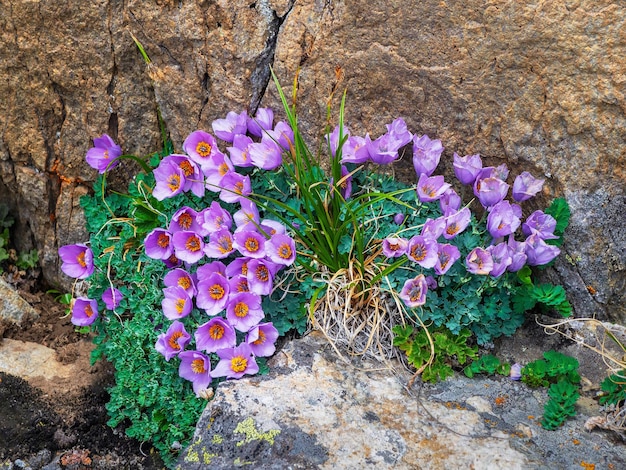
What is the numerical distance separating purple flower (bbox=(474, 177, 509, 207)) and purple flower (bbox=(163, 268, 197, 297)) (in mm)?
1537

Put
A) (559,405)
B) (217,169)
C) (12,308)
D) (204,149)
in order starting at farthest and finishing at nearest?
(12,308) → (204,149) → (217,169) → (559,405)

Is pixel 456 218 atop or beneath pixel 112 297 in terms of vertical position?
atop

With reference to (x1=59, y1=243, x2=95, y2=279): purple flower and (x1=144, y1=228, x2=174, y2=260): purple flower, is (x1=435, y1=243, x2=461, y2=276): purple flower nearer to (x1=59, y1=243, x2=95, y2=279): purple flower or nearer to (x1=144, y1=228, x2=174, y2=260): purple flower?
(x1=144, y1=228, x2=174, y2=260): purple flower

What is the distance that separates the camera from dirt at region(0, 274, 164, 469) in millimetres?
3500

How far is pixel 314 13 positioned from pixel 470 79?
2.91ft

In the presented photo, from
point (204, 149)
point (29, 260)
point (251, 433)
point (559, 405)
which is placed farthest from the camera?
point (29, 260)

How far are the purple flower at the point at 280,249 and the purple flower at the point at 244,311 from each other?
0.71 feet

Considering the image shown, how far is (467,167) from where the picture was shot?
3.51m

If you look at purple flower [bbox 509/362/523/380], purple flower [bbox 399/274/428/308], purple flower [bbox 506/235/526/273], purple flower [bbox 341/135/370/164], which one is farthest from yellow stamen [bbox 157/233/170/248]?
purple flower [bbox 509/362/523/380]

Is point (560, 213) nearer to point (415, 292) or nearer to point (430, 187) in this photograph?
point (430, 187)

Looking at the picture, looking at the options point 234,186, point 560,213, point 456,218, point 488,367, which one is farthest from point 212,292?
point 560,213

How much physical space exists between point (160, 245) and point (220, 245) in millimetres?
350

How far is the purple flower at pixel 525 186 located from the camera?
11.4 ft

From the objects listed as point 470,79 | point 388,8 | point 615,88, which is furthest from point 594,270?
point 388,8
